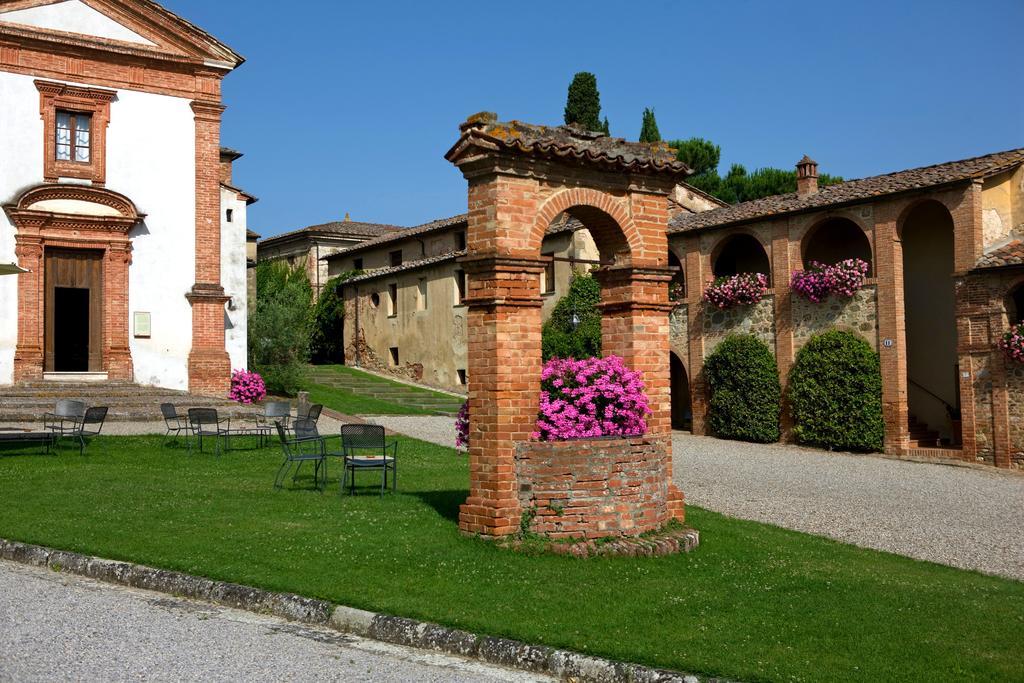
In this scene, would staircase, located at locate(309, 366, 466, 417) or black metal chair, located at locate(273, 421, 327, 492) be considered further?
staircase, located at locate(309, 366, 466, 417)

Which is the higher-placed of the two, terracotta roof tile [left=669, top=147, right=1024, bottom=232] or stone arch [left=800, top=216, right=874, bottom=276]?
terracotta roof tile [left=669, top=147, right=1024, bottom=232]

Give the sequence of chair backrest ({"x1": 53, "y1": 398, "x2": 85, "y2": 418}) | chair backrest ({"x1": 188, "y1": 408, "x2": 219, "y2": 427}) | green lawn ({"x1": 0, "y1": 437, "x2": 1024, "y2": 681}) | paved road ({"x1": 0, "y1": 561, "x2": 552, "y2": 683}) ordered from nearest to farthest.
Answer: paved road ({"x1": 0, "y1": 561, "x2": 552, "y2": 683})
green lawn ({"x1": 0, "y1": 437, "x2": 1024, "y2": 681})
chair backrest ({"x1": 188, "y1": 408, "x2": 219, "y2": 427})
chair backrest ({"x1": 53, "y1": 398, "x2": 85, "y2": 418})

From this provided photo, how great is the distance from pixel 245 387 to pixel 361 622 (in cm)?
1926

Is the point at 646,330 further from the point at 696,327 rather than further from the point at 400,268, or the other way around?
the point at 400,268

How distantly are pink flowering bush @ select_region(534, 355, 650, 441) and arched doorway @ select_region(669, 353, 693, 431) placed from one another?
62.2 ft

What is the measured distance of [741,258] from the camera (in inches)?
1070

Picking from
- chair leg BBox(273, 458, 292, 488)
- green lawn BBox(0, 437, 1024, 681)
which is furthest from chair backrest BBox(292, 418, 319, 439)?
green lawn BBox(0, 437, 1024, 681)

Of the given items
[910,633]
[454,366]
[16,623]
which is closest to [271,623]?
[16,623]

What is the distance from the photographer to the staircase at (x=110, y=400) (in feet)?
66.2

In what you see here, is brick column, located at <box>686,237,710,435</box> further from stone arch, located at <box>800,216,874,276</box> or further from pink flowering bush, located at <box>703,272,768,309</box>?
stone arch, located at <box>800,216,874,276</box>

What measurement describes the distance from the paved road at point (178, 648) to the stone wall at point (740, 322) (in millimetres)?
19360

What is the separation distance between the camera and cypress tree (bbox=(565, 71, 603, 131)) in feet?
126

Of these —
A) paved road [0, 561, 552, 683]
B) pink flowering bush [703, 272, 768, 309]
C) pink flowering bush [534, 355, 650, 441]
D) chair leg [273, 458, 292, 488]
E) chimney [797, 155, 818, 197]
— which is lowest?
paved road [0, 561, 552, 683]

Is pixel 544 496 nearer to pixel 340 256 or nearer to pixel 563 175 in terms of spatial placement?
pixel 563 175
